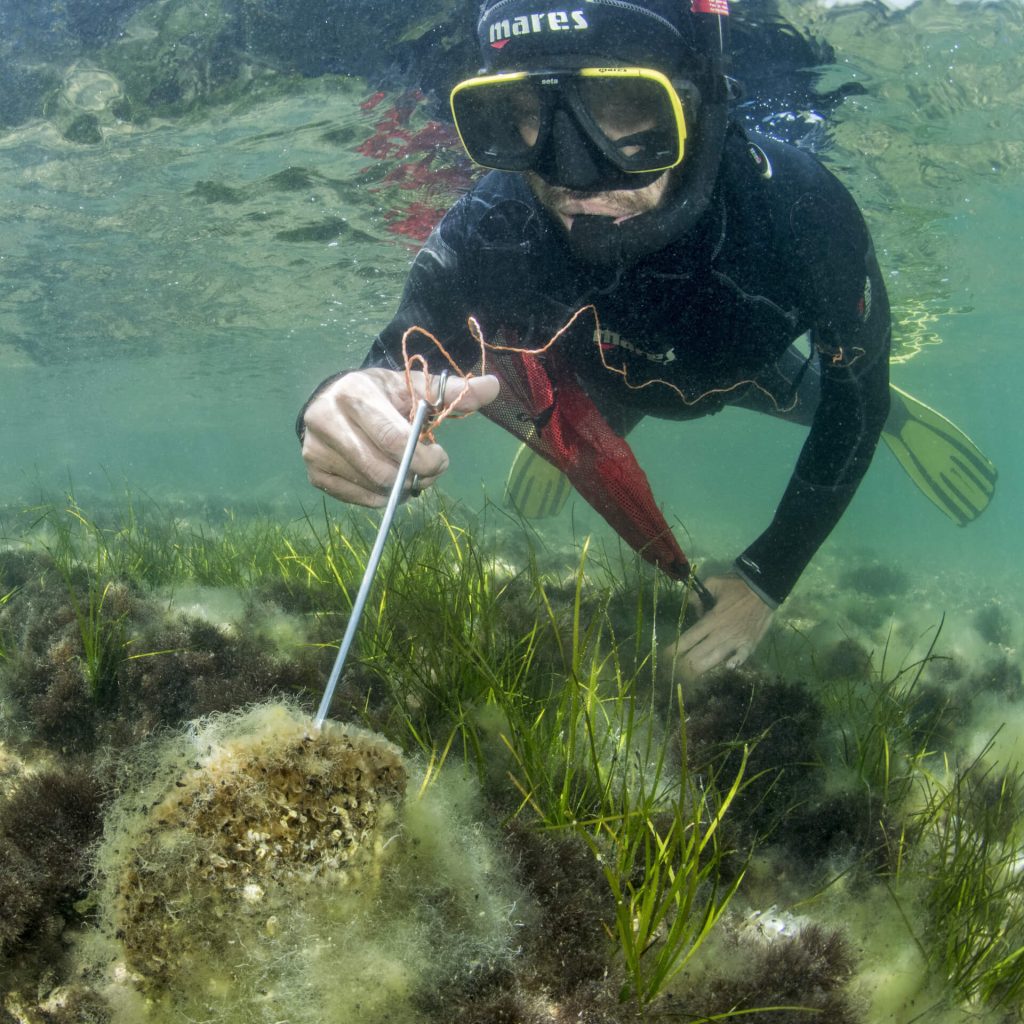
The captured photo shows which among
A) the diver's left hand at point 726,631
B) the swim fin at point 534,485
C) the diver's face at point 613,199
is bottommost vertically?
the swim fin at point 534,485

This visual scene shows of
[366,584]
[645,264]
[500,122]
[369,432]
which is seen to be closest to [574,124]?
[500,122]

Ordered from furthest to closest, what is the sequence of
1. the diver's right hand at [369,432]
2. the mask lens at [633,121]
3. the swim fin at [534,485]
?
the swim fin at [534,485] < the mask lens at [633,121] < the diver's right hand at [369,432]

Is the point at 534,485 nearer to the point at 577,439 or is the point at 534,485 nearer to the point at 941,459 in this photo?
the point at 941,459

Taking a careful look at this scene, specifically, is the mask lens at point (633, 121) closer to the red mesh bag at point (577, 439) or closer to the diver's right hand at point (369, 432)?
the red mesh bag at point (577, 439)

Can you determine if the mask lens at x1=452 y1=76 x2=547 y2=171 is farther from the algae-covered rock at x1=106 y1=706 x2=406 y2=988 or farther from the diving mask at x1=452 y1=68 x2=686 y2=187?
the algae-covered rock at x1=106 y1=706 x2=406 y2=988

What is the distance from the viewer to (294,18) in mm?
8102

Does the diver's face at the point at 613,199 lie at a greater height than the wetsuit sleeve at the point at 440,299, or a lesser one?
greater

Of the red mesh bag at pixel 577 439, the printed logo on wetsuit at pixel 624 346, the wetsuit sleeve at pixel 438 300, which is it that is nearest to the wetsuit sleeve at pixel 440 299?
the wetsuit sleeve at pixel 438 300

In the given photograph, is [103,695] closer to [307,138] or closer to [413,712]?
[413,712]

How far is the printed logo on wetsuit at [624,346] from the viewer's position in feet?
15.4

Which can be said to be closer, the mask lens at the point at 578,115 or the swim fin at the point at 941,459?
the mask lens at the point at 578,115

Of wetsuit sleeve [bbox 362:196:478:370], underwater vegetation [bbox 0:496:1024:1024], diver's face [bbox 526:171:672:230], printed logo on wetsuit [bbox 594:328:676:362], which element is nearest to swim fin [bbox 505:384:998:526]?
printed logo on wetsuit [bbox 594:328:676:362]

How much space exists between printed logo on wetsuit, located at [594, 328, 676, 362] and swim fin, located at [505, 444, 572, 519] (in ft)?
22.1

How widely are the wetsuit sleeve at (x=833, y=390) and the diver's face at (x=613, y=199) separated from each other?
919 millimetres
